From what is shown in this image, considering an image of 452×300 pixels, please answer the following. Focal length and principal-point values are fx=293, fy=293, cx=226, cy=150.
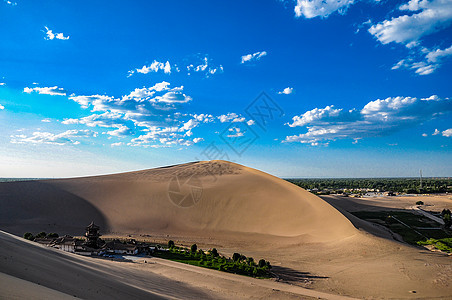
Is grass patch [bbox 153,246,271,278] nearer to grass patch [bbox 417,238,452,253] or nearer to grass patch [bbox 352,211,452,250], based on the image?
grass patch [bbox 417,238,452,253]

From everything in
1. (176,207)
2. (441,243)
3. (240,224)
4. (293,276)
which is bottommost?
(293,276)

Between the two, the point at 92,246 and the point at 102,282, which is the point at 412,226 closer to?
the point at 92,246

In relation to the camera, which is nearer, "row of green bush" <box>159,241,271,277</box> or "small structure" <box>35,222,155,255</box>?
"row of green bush" <box>159,241,271,277</box>

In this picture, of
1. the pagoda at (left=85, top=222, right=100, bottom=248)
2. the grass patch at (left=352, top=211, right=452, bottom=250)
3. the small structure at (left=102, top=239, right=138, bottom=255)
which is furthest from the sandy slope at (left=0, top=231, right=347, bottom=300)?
the grass patch at (left=352, top=211, right=452, bottom=250)

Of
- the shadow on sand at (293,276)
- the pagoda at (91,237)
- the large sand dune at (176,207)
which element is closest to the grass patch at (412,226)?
the large sand dune at (176,207)

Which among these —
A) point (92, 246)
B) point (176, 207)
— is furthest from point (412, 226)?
point (92, 246)

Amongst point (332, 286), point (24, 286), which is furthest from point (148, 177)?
point (24, 286)

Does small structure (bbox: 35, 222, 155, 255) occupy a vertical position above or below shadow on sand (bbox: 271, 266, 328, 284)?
above

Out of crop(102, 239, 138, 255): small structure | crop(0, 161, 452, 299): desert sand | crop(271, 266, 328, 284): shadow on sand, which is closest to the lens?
crop(0, 161, 452, 299): desert sand

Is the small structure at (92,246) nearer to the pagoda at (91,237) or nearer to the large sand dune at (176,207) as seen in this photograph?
the pagoda at (91,237)
